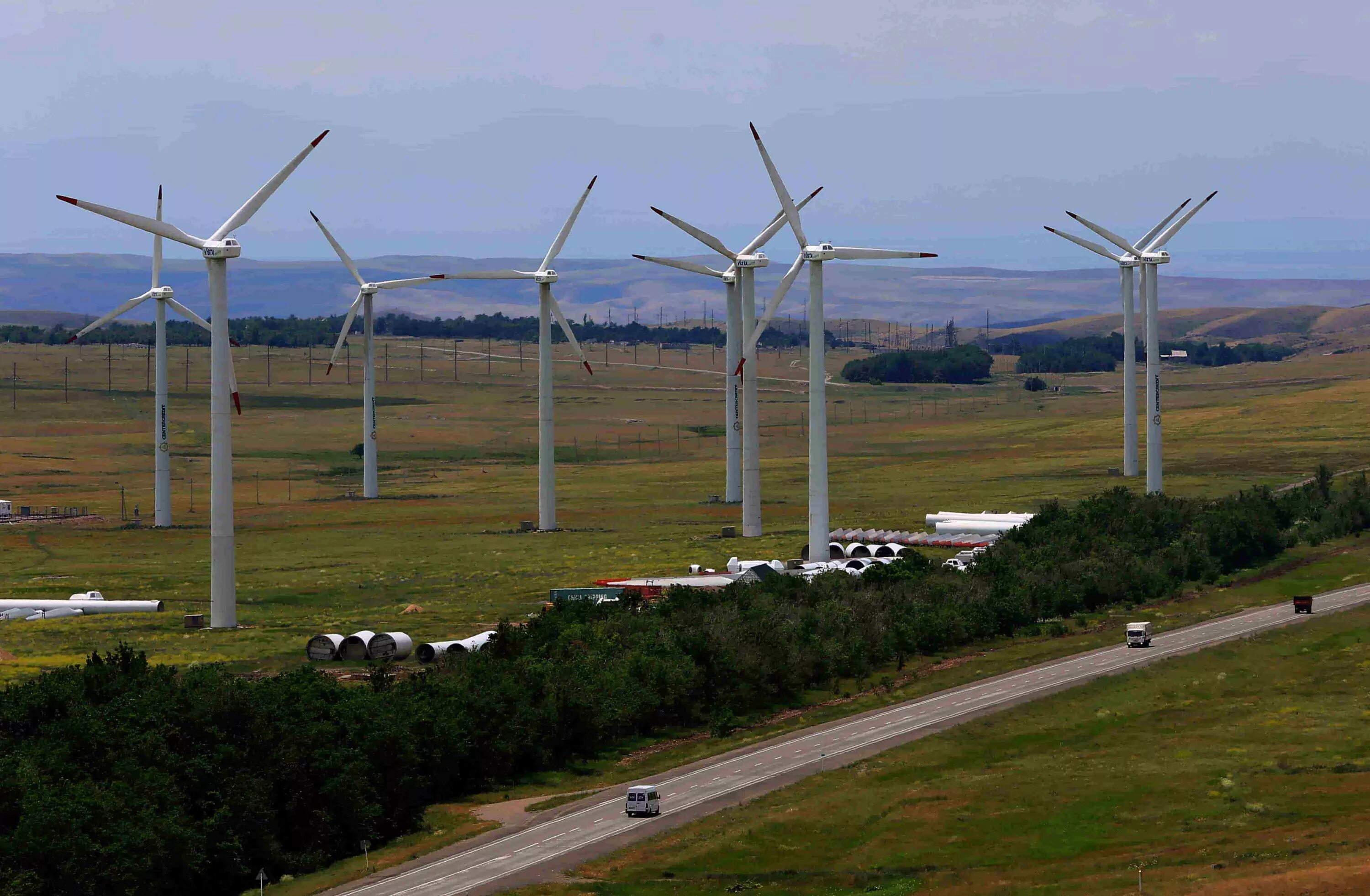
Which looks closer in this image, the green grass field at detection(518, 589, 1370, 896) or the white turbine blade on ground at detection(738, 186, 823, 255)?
the green grass field at detection(518, 589, 1370, 896)

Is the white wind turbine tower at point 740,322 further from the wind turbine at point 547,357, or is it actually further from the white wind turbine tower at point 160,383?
the white wind turbine tower at point 160,383

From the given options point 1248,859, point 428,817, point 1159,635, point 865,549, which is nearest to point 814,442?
point 865,549

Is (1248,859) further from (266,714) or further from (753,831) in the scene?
(266,714)

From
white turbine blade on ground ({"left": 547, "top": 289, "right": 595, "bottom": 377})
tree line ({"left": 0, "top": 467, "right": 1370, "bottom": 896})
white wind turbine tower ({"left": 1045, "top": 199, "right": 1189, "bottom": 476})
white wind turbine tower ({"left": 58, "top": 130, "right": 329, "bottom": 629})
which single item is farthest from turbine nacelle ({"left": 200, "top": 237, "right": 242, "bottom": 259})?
white wind turbine tower ({"left": 1045, "top": 199, "right": 1189, "bottom": 476})

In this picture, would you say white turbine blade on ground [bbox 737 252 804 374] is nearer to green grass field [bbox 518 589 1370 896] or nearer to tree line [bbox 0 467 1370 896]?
tree line [bbox 0 467 1370 896]

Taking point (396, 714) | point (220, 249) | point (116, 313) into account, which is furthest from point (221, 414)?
point (116, 313)

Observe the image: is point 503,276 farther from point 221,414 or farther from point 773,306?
point 221,414

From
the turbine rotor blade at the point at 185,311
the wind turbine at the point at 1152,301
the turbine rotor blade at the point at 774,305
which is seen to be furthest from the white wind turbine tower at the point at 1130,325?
the turbine rotor blade at the point at 185,311
